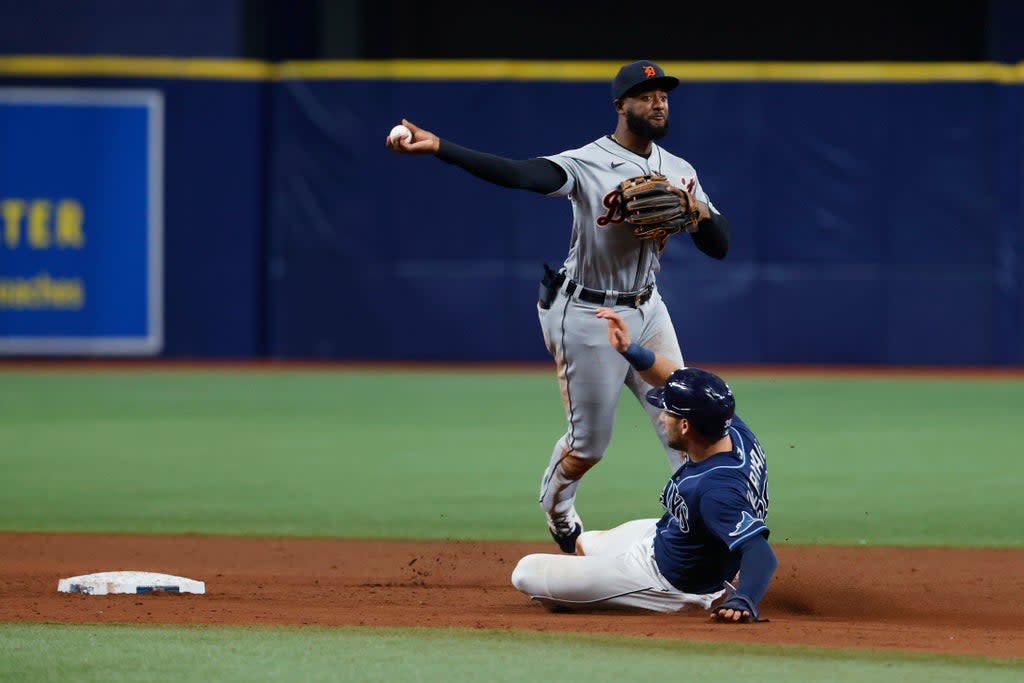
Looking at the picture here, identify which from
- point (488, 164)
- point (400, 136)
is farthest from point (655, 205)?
point (400, 136)

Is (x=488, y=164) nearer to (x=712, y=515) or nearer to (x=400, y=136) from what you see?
(x=400, y=136)

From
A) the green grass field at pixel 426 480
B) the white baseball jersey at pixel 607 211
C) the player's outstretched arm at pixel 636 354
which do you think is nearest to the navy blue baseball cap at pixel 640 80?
the white baseball jersey at pixel 607 211

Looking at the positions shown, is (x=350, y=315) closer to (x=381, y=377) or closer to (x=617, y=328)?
(x=381, y=377)

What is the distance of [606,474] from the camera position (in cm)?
959

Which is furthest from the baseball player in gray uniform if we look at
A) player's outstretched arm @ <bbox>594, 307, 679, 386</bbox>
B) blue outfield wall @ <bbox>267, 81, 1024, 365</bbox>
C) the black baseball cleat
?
blue outfield wall @ <bbox>267, 81, 1024, 365</bbox>

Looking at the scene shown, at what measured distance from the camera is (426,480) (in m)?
9.33

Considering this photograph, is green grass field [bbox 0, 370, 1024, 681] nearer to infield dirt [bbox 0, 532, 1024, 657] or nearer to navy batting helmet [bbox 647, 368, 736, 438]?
infield dirt [bbox 0, 532, 1024, 657]

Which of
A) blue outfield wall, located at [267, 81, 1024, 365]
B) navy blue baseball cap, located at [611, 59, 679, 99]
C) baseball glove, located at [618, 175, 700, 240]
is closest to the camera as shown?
baseball glove, located at [618, 175, 700, 240]

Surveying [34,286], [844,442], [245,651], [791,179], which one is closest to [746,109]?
[791,179]

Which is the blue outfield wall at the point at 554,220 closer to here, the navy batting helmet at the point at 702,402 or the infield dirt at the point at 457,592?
the infield dirt at the point at 457,592

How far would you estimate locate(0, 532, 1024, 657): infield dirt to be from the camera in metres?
5.20

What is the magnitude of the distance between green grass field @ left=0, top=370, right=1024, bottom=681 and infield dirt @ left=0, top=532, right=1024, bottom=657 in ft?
0.89

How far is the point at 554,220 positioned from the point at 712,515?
36.8 feet

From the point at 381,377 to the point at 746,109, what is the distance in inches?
180
